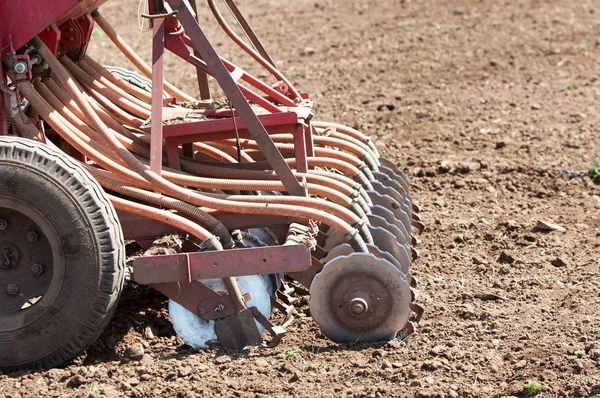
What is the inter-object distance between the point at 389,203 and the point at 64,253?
2221 mm

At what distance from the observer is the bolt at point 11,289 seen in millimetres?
5121

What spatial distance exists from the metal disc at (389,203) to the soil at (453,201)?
1.64 ft

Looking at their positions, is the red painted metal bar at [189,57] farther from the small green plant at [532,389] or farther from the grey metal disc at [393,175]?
the small green plant at [532,389]

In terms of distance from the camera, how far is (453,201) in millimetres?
7875

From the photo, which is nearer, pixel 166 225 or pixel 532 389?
pixel 532 389

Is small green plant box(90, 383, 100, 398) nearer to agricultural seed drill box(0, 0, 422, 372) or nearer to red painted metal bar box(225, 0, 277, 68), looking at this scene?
agricultural seed drill box(0, 0, 422, 372)

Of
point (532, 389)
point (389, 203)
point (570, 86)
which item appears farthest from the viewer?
point (570, 86)

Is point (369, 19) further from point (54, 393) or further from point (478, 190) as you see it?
point (54, 393)

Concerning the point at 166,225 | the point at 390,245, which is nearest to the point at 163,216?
the point at 166,225

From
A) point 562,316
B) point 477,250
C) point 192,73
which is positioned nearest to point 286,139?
point 477,250

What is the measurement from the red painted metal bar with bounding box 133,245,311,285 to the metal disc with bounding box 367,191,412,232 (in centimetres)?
123

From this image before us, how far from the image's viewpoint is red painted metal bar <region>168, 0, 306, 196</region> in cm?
519

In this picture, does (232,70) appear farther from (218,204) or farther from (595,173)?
(595,173)

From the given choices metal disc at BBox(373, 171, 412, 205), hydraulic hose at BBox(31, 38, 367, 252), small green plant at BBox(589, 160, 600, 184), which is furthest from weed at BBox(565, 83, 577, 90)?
hydraulic hose at BBox(31, 38, 367, 252)
